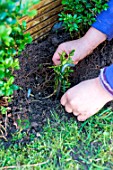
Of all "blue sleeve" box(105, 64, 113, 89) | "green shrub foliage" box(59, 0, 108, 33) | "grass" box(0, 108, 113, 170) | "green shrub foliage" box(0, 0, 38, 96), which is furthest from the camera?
"green shrub foliage" box(59, 0, 108, 33)

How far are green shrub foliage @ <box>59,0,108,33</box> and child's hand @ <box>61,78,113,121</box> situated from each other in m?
0.43

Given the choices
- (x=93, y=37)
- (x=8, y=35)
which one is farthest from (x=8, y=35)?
(x=93, y=37)

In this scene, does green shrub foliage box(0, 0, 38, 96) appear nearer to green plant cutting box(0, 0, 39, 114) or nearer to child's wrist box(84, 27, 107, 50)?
green plant cutting box(0, 0, 39, 114)

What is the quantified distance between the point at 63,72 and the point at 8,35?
1.63 ft

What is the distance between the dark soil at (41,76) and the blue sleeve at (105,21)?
158 millimetres

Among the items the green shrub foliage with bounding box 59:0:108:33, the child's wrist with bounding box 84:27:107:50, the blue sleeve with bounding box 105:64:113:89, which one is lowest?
the blue sleeve with bounding box 105:64:113:89

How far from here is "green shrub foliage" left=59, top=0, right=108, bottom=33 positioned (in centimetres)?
205

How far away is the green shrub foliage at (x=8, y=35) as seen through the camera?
1317 mm

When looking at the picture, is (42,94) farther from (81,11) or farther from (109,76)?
(81,11)

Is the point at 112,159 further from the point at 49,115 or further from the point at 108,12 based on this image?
the point at 108,12

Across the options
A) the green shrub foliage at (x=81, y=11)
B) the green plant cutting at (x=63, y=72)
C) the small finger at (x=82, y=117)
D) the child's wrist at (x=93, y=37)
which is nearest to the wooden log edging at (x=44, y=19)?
the green shrub foliage at (x=81, y=11)

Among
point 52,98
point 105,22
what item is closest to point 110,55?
point 105,22

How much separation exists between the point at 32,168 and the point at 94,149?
0.31 metres

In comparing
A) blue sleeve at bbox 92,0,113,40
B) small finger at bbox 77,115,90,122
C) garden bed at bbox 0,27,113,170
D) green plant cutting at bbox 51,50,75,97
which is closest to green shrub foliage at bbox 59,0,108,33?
blue sleeve at bbox 92,0,113,40
